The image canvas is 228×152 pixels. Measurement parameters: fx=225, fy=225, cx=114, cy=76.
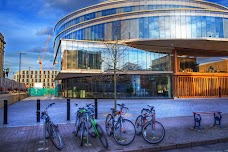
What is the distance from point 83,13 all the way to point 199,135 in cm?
5174

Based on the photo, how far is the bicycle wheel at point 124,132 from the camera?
286 inches

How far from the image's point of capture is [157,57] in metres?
39.7

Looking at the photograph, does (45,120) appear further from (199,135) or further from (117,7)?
(117,7)

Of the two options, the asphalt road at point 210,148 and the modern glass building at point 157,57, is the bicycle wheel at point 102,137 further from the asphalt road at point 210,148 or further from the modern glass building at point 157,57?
the modern glass building at point 157,57

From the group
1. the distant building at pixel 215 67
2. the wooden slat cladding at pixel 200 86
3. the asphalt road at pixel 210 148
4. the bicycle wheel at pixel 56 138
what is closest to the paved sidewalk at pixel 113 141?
the bicycle wheel at pixel 56 138

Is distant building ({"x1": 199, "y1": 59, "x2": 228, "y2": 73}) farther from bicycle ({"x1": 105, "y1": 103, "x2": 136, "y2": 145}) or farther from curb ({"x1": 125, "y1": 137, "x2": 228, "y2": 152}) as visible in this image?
bicycle ({"x1": 105, "y1": 103, "x2": 136, "y2": 145})

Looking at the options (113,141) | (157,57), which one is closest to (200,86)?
(157,57)

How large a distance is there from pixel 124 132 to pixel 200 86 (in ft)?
114

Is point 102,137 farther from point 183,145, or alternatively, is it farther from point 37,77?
point 37,77

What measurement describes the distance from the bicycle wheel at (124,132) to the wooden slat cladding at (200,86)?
32.3 meters

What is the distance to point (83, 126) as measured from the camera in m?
7.26

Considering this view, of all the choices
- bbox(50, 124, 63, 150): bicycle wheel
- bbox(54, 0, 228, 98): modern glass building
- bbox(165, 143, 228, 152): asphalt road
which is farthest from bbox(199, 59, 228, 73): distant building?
bbox(50, 124, 63, 150): bicycle wheel

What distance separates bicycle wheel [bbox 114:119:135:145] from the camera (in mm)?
7262

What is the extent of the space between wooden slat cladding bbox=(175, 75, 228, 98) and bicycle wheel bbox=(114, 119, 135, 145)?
32325 millimetres
